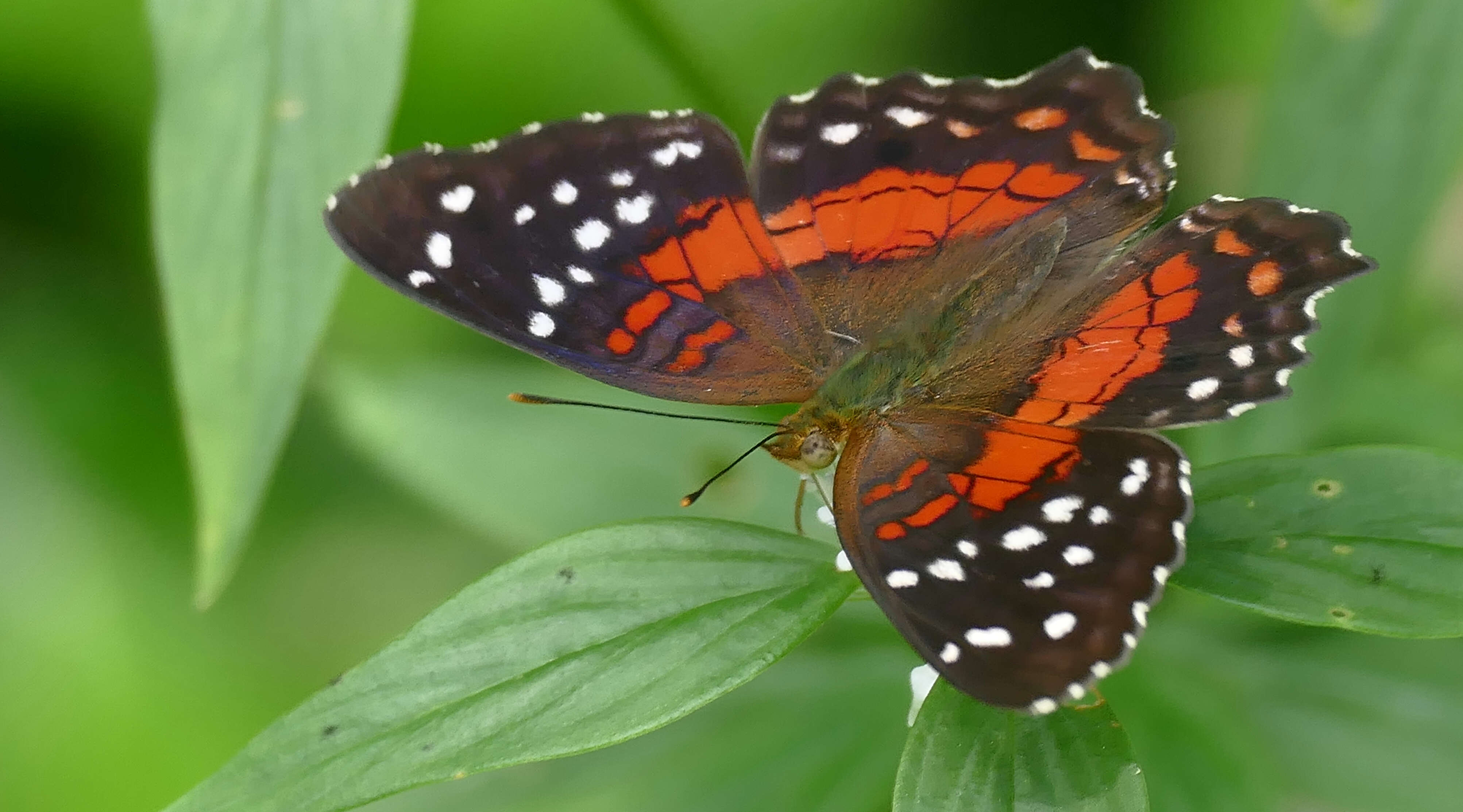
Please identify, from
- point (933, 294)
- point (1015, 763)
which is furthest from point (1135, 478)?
point (933, 294)

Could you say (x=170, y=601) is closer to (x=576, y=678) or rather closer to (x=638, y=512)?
(x=638, y=512)

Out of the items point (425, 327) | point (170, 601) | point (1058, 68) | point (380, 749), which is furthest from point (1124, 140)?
point (170, 601)

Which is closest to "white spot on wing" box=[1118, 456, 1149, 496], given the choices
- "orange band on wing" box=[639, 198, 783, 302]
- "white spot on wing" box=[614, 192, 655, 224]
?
"orange band on wing" box=[639, 198, 783, 302]

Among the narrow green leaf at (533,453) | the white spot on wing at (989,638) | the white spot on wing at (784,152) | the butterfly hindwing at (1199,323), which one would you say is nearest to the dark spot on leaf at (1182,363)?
the butterfly hindwing at (1199,323)

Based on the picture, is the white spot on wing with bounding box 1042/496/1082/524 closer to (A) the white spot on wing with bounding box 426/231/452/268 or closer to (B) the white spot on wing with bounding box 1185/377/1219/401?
(B) the white spot on wing with bounding box 1185/377/1219/401

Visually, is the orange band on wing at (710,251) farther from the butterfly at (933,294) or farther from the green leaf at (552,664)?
the green leaf at (552,664)

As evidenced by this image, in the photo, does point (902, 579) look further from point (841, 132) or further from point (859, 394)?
point (841, 132)
